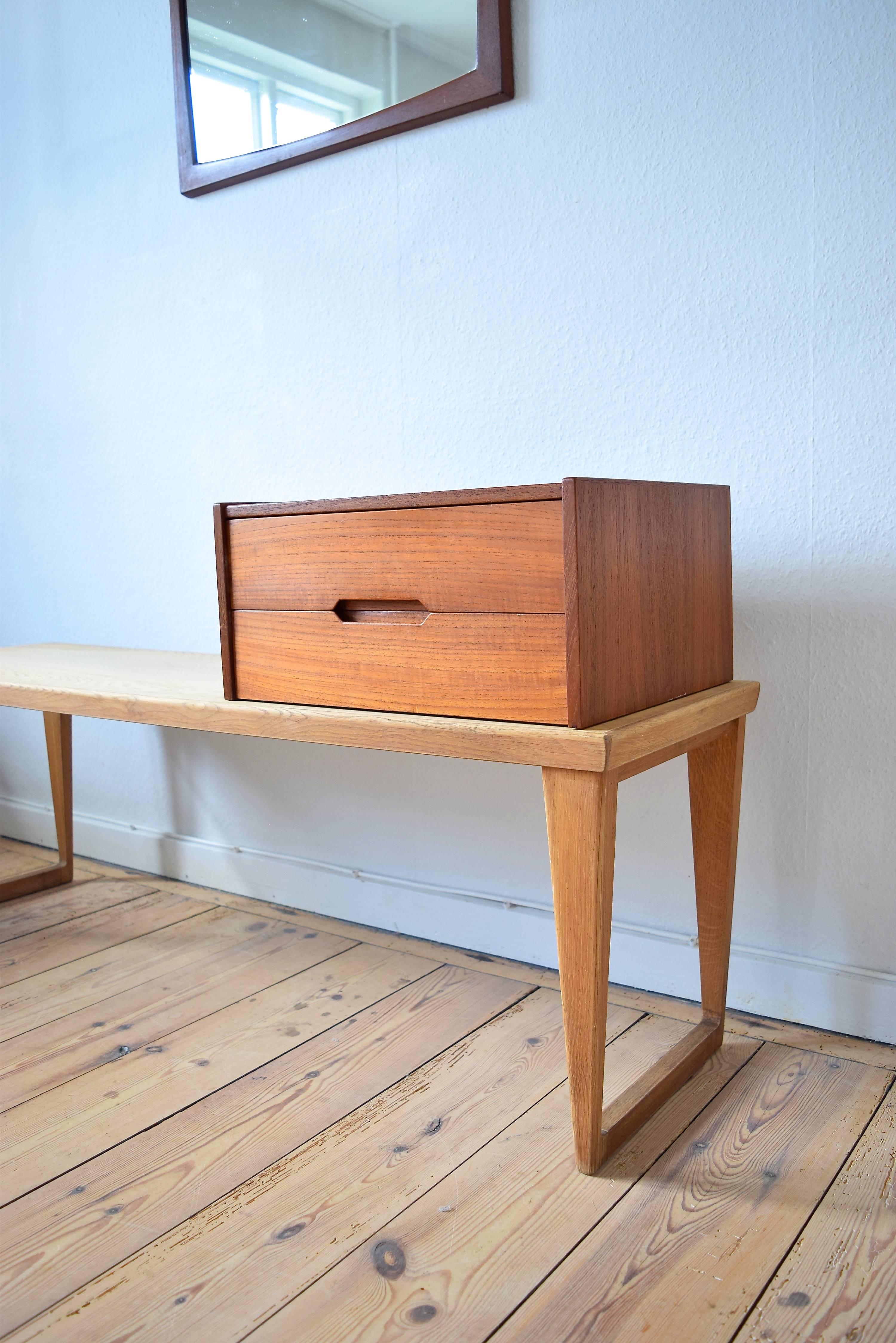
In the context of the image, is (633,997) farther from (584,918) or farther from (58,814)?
(58,814)

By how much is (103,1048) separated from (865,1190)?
33.5 inches

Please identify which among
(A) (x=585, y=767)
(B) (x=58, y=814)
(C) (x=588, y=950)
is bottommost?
(B) (x=58, y=814)

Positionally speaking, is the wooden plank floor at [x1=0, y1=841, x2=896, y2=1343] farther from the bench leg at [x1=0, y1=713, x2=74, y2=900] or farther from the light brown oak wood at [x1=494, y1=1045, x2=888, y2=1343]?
the bench leg at [x1=0, y1=713, x2=74, y2=900]

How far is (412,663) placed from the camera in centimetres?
104

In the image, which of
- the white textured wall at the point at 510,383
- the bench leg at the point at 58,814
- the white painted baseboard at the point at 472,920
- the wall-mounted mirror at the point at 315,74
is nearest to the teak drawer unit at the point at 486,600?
the white textured wall at the point at 510,383

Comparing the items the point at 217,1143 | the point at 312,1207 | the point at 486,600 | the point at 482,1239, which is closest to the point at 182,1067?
the point at 217,1143

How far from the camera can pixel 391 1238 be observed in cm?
90

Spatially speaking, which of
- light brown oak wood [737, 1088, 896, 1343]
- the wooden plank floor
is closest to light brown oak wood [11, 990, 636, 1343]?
the wooden plank floor

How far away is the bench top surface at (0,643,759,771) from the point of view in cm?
94

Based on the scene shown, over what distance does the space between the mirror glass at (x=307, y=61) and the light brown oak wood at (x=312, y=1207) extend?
1.25 meters

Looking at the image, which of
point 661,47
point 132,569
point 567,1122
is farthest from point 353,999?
point 661,47

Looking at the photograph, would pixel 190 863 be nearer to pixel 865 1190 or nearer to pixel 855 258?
pixel 865 1190

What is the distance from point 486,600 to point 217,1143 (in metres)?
0.60

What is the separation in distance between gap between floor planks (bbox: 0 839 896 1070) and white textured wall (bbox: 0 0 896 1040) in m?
0.02
